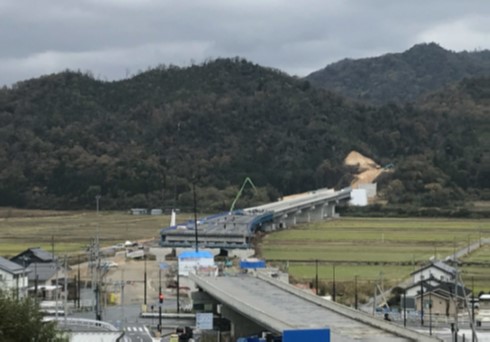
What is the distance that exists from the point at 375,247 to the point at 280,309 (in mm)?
29702

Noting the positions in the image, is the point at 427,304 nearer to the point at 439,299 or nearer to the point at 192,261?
the point at 439,299

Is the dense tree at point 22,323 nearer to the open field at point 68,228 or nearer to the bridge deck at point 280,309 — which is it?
the bridge deck at point 280,309

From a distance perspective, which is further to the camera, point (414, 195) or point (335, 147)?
point (335, 147)

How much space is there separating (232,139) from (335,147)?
1042 centimetres

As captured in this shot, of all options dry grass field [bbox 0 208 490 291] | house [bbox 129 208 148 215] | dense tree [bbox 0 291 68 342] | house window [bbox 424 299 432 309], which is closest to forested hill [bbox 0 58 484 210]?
house [bbox 129 208 148 215]

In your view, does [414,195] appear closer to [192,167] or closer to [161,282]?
[192,167]

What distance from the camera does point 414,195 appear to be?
86.9m

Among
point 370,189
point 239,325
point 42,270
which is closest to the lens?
point 239,325

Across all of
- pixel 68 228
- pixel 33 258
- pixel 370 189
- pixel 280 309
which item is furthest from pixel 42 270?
pixel 370 189

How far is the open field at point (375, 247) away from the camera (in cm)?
4059

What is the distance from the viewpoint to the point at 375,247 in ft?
170

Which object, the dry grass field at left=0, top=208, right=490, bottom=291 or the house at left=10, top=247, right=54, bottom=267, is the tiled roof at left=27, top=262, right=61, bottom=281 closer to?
the house at left=10, top=247, right=54, bottom=267

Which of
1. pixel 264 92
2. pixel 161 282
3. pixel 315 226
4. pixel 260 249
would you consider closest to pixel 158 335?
pixel 161 282

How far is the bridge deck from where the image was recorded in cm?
1886
